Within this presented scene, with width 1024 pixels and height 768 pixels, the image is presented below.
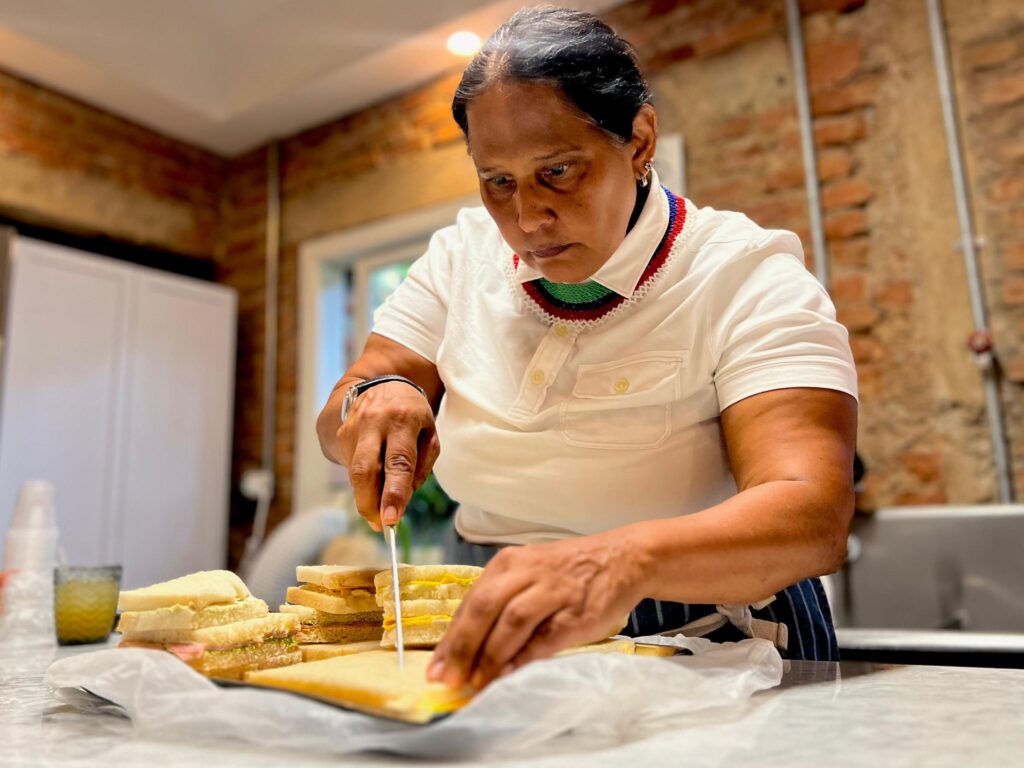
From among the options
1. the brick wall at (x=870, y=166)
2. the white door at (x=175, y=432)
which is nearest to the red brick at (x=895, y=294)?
the brick wall at (x=870, y=166)

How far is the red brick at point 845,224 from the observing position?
260cm

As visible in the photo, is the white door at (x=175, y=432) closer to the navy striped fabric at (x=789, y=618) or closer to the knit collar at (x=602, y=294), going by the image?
the knit collar at (x=602, y=294)

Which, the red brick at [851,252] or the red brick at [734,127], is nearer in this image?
the red brick at [851,252]

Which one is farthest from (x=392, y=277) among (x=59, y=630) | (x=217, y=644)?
(x=217, y=644)

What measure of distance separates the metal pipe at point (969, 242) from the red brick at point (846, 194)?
0.24m

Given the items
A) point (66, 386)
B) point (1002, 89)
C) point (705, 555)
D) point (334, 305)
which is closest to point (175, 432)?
point (66, 386)

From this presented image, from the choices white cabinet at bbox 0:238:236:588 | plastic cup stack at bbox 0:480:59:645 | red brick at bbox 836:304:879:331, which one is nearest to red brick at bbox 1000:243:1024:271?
red brick at bbox 836:304:879:331

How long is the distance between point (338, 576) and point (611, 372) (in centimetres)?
42

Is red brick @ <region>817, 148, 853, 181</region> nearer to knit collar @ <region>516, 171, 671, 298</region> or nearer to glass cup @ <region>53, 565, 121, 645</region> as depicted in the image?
knit collar @ <region>516, 171, 671, 298</region>

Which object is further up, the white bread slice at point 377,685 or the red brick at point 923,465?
the red brick at point 923,465

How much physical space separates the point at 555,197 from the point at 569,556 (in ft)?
1.57

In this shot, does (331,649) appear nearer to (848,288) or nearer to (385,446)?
(385,446)

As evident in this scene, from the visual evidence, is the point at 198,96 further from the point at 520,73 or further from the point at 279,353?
the point at 520,73

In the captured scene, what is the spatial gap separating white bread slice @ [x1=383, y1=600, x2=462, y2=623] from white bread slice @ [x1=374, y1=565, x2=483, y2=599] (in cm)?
1
